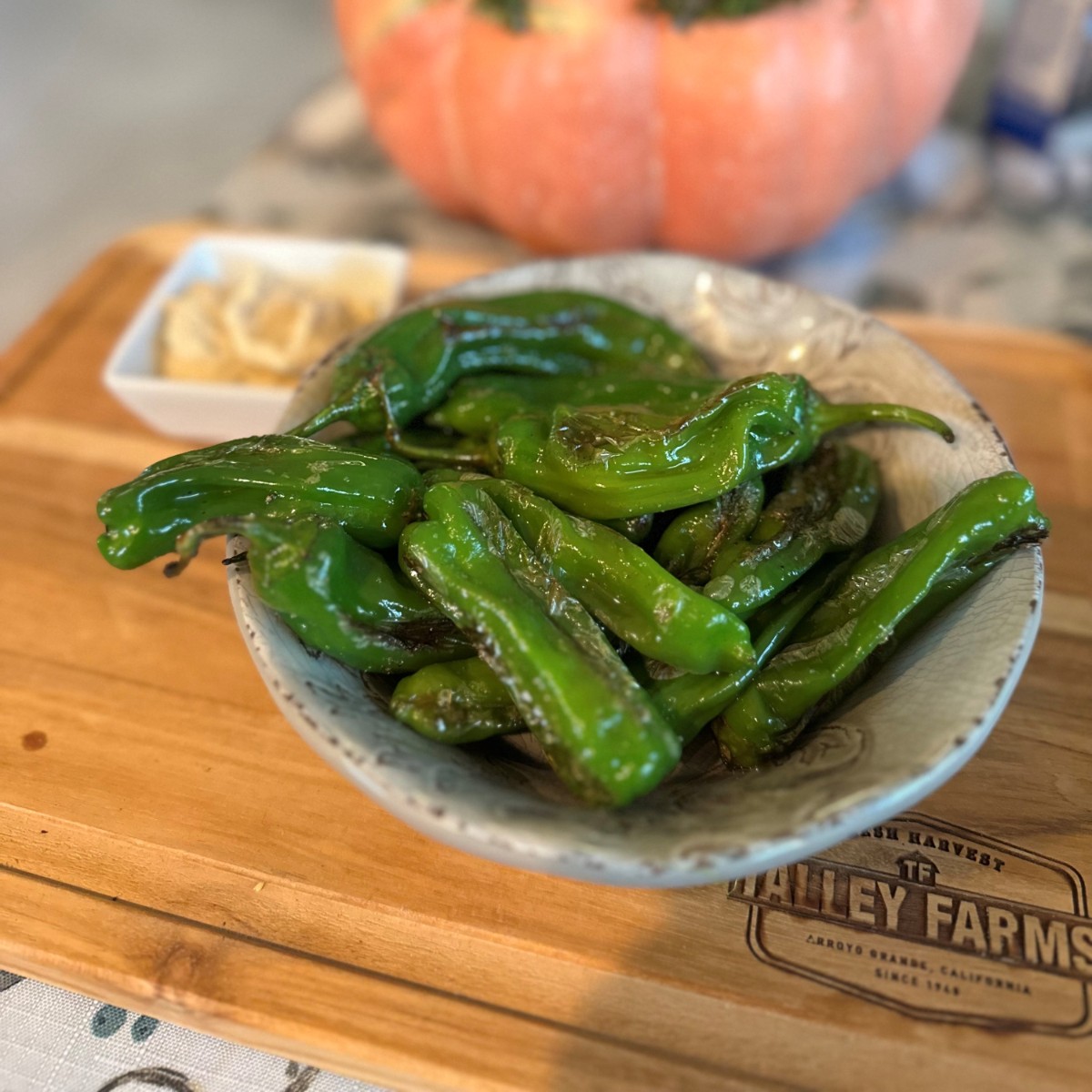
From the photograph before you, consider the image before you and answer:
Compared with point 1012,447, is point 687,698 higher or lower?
higher

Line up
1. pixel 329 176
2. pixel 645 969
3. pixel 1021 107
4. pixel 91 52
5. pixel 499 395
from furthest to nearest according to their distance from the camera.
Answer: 1. pixel 91 52
2. pixel 329 176
3. pixel 1021 107
4. pixel 499 395
5. pixel 645 969

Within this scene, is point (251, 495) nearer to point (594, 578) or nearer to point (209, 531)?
point (209, 531)

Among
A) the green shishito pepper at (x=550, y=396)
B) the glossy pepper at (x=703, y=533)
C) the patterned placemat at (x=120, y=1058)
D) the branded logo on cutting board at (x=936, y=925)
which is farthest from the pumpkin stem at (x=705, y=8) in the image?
the patterned placemat at (x=120, y=1058)

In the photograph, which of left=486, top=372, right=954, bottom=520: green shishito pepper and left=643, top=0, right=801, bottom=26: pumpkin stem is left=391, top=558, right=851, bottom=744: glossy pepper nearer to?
left=486, top=372, right=954, bottom=520: green shishito pepper

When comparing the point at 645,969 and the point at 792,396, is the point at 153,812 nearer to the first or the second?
the point at 645,969

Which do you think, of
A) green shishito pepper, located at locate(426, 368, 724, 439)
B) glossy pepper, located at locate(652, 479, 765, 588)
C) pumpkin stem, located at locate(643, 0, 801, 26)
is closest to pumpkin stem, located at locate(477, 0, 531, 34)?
pumpkin stem, located at locate(643, 0, 801, 26)

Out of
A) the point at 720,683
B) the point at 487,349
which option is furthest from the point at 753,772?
the point at 487,349

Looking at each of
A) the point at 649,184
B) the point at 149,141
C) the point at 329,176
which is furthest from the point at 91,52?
the point at 649,184
